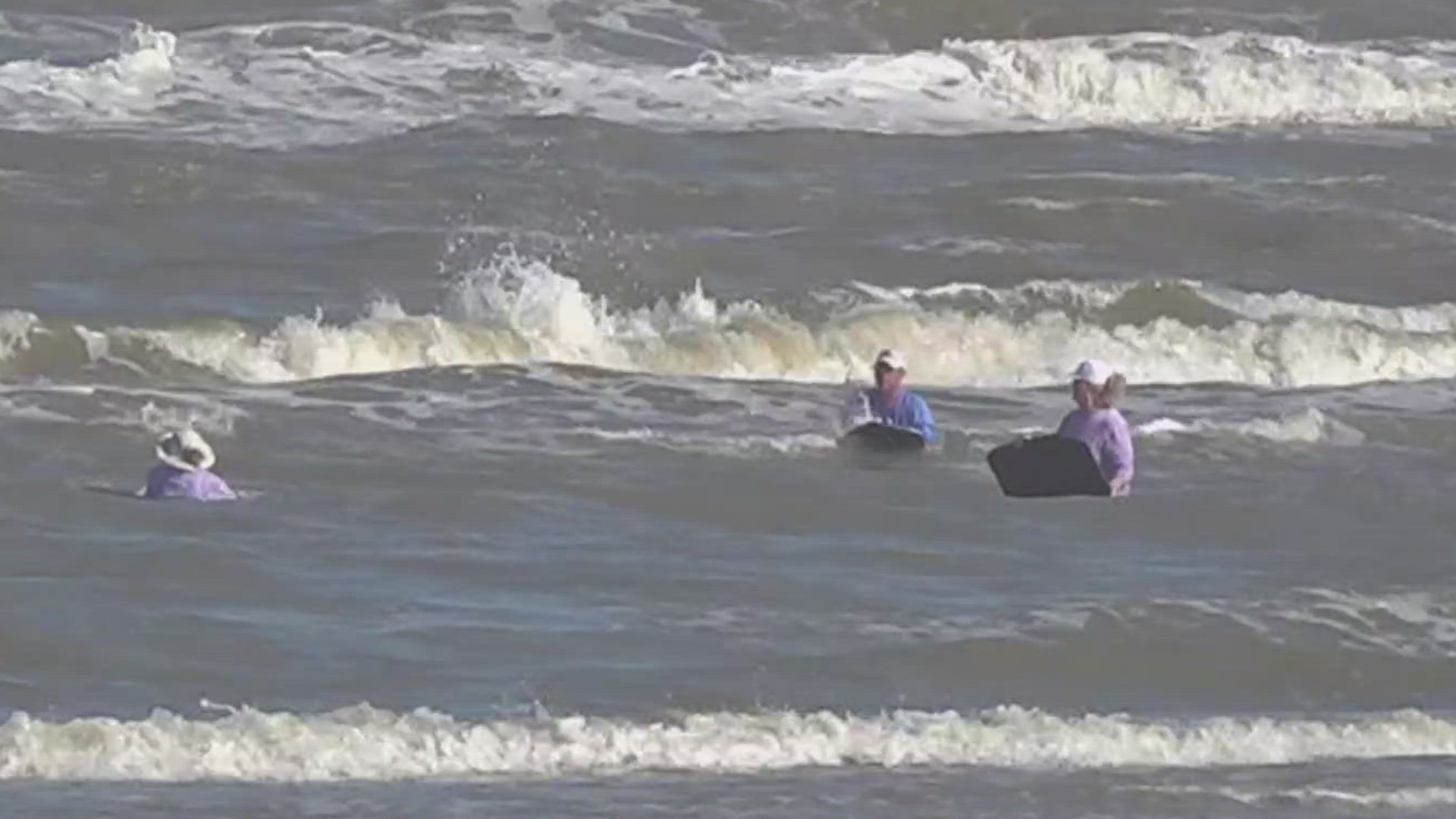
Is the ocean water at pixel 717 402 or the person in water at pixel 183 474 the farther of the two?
the person in water at pixel 183 474

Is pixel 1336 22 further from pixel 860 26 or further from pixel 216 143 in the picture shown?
pixel 216 143

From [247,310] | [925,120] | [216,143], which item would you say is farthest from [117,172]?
[925,120]

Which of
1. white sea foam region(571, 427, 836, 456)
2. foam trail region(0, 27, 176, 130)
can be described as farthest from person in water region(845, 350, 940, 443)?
foam trail region(0, 27, 176, 130)

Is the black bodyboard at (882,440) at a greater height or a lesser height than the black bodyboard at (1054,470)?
greater

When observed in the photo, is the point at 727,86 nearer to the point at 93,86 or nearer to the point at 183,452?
the point at 93,86

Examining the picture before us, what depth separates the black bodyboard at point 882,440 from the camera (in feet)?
62.0

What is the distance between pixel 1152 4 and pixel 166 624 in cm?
2312

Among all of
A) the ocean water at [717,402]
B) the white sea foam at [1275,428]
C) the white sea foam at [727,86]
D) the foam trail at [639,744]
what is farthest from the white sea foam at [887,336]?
the foam trail at [639,744]

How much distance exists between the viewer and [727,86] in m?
32.3

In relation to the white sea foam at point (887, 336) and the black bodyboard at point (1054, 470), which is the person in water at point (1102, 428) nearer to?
the black bodyboard at point (1054, 470)

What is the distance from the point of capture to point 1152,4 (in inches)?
1441

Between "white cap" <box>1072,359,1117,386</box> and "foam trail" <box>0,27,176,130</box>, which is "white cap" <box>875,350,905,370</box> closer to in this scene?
"white cap" <box>1072,359,1117,386</box>

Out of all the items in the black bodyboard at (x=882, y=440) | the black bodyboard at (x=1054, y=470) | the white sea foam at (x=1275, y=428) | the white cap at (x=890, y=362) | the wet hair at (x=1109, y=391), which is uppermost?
the white cap at (x=890, y=362)

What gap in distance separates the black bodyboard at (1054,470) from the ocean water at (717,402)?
167mm
